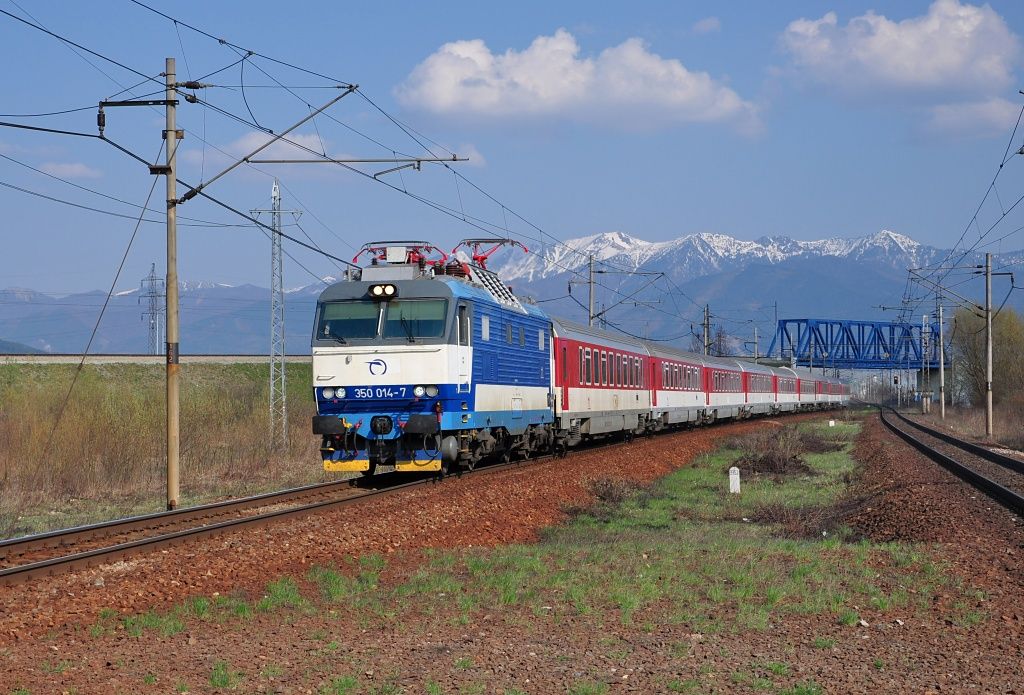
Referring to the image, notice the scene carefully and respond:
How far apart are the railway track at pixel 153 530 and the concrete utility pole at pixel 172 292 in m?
1.83

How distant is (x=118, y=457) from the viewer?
25.8m

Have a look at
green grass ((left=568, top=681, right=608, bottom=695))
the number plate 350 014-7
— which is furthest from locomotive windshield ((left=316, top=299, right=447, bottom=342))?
green grass ((left=568, top=681, right=608, bottom=695))

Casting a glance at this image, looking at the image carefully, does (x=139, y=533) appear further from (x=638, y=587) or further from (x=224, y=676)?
(x=224, y=676)

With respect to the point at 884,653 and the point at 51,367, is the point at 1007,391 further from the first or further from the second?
the point at 884,653

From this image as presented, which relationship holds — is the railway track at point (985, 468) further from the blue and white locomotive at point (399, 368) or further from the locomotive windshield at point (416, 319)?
the locomotive windshield at point (416, 319)

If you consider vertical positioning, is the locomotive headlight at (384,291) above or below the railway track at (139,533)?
above

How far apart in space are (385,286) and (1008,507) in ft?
36.9

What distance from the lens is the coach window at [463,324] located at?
67.6 ft

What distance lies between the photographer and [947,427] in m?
64.4

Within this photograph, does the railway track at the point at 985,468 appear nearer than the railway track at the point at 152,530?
No

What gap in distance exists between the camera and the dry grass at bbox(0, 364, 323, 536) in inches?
850

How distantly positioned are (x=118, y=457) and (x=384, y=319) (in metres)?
8.82

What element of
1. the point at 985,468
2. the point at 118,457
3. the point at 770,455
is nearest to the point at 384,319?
the point at 118,457

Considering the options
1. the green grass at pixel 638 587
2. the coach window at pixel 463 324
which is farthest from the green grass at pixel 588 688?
the coach window at pixel 463 324
